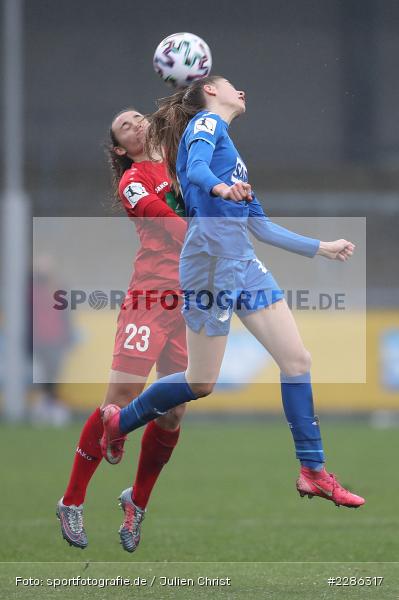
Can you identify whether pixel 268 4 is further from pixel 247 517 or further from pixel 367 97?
pixel 247 517

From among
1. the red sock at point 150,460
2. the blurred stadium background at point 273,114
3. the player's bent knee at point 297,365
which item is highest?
the blurred stadium background at point 273,114

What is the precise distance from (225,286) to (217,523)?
333 cm

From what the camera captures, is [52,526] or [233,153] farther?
[52,526]

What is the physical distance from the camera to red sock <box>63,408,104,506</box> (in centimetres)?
635

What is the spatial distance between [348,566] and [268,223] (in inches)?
77.1

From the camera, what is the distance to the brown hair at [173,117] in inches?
231

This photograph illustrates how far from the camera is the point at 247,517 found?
8789mm

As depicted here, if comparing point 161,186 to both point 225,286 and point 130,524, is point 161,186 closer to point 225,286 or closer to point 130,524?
point 225,286

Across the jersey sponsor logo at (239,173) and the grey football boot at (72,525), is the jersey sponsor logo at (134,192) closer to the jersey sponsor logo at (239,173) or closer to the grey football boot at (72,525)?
the jersey sponsor logo at (239,173)

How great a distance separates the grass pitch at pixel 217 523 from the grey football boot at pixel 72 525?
0.57 feet

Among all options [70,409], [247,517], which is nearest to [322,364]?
[70,409]

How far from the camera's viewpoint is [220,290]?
5645 millimetres

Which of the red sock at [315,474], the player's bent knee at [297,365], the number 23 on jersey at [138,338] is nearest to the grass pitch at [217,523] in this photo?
the red sock at [315,474]

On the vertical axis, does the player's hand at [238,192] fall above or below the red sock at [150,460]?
above
